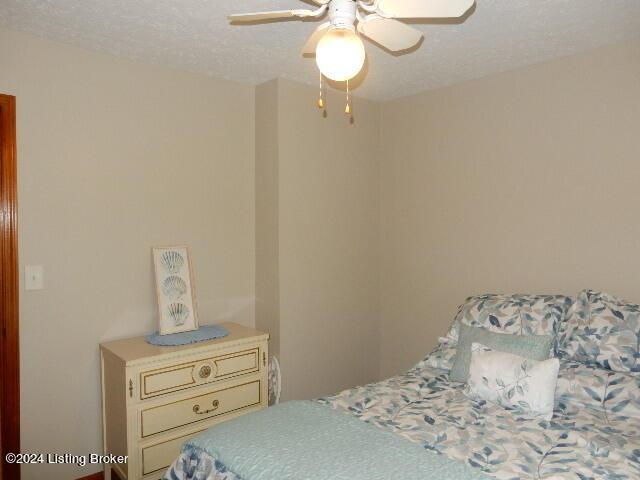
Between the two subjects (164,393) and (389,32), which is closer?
(389,32)

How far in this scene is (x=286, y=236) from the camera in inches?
122

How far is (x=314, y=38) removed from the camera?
178cm

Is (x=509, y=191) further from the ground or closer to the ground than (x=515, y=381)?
further from the ground

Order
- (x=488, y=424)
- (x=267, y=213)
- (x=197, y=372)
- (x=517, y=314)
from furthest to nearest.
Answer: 1. (x=267, y=213)
2. (x=197, y=372)
3. (x=517, y=314)
4. (x=488, y=424)

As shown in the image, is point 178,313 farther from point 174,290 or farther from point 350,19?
point 350,19

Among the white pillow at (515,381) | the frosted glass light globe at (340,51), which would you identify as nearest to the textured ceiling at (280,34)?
the frosted glass light globe at (340,51)

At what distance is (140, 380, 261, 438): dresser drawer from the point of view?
2369 mm

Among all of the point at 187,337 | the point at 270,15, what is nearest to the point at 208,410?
the point at 187,337

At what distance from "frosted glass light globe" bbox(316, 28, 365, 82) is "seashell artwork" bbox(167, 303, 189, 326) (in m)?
1.73

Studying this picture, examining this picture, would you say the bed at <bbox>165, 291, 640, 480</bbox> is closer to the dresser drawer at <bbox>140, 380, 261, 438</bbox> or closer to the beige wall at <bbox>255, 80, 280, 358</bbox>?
the dresser drawer at <bbox>140, 380, 261, 438</bbox>

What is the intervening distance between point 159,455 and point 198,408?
28 centimetres

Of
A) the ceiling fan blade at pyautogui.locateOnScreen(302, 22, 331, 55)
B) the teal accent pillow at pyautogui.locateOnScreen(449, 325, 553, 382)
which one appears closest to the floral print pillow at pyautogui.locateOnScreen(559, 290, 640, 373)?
the teal accent pillow at pyautogui.locateOnScreen(449, 325, 553, 382)

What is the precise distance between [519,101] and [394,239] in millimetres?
1256

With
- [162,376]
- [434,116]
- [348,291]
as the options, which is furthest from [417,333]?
[162,376]
